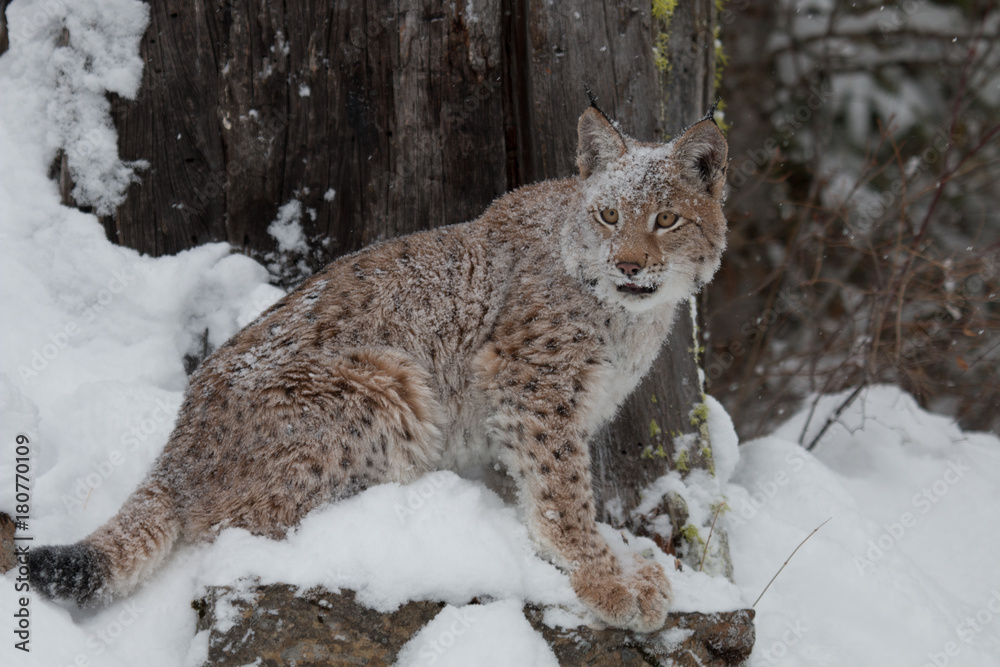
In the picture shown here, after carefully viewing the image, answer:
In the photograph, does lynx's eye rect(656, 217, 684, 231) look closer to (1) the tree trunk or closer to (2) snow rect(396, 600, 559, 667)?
(1) the tree trunk

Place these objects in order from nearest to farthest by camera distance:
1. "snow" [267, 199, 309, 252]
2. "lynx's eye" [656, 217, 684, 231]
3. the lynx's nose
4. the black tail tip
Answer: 1. the black tail tip
2. the lynx's nose
3. "lynx's eye" [656, 217, 684, 231]
4. "snow" [267, 199, 309, 252]

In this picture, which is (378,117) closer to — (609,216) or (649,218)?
(609,216)

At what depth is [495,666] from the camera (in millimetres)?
2836

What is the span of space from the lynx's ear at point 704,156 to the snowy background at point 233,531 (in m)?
1.58

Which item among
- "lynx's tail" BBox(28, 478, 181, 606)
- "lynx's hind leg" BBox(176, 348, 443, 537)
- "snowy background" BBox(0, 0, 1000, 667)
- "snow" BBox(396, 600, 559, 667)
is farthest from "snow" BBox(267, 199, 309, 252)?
"snow" BBox(396, 600, 559, 667)

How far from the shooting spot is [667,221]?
3322 millimetres

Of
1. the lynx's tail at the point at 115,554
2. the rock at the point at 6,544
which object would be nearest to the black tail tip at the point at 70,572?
the lynx's tail at the point at 115,554

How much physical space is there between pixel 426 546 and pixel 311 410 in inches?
28.2

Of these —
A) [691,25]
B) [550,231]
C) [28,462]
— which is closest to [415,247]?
[550,231]

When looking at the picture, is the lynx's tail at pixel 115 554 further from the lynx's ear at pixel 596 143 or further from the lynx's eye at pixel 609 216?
the lynx's ear at pixel 596 143

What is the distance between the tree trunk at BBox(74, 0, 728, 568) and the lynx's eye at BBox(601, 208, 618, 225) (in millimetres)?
889

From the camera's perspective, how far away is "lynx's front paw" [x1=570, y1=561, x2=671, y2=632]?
3066 mm

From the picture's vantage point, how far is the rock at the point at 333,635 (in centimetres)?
282

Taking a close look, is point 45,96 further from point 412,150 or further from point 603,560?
point 603,560
